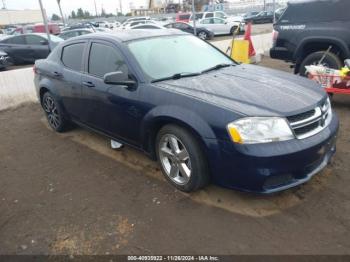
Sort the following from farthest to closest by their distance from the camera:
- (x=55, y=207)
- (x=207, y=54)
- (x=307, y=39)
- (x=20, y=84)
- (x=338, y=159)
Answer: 1. (x=20, y=84)
2. (x=307, y=39)
3. (x=207, y=54)
4. (x=338, y=159)
5. (x=55, y=207)

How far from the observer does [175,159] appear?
3.58m

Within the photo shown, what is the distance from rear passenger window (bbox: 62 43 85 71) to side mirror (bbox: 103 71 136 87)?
4.01ft

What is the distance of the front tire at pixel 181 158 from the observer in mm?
3305

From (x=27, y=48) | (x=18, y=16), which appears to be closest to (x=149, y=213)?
(x=27, y=48)

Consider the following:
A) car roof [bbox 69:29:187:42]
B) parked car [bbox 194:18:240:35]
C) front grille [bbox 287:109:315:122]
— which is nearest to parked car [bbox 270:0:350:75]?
car roof [bbox 69:29:187:42]

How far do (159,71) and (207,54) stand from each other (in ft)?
3.06

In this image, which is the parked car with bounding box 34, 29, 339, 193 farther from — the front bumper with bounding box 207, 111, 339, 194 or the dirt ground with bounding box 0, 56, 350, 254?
the dirt ground with bounding box 0, 56, 350, 254

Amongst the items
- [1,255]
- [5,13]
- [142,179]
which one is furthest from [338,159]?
[5,13]

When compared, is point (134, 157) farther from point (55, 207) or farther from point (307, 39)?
point (307, 39)

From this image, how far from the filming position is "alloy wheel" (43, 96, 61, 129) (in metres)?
5.66

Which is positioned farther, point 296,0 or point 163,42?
point 296,0

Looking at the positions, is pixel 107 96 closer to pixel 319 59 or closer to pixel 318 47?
pixel 319 59

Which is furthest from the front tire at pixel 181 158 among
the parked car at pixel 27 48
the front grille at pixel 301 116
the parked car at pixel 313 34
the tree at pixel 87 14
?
the tree at pixel 87 14

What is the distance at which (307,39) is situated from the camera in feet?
21.8
